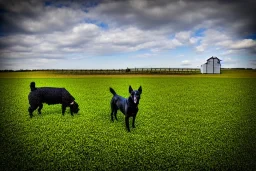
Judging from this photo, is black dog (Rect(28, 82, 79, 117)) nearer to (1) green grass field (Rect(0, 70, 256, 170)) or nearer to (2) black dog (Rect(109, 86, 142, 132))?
(1) green grass field (Rect(0, 70, 256, 170))

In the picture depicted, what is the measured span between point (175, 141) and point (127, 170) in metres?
2.39

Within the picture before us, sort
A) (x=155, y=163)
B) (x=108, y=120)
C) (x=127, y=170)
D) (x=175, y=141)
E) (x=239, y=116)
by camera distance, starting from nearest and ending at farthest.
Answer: (x=127, y=170), (x=155, y=163), (x=175, y=141), (x=108, y=120), (x=239, y=116)

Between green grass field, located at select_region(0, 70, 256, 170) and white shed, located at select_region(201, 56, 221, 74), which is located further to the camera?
white shed, located at select_region(201, 56, 221, 74)

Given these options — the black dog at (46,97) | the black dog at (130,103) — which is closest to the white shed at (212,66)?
the black dog at (46,97)

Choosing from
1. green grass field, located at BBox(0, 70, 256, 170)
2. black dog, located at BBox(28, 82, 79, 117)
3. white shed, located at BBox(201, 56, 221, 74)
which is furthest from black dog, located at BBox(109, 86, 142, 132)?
white shed, located at BBox(201, 56, 221, 74)

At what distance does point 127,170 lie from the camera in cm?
459

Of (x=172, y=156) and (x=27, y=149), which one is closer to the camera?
(x=172, y=156)

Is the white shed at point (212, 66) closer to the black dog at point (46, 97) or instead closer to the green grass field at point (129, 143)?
the green grass field at point (129, 143)

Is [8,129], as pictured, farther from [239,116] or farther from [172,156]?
[239,116]

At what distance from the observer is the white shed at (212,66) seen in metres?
66.8

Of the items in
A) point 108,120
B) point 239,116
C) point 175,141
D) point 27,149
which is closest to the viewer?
point 27,149

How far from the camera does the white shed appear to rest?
66.8 metres

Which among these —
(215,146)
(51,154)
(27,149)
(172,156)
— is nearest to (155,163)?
(172,156)

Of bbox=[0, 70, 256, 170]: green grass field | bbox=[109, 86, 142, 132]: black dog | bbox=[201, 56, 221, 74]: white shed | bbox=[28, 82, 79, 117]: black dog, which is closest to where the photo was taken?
bbox=[0, 70, 256, 170]: green grass field
